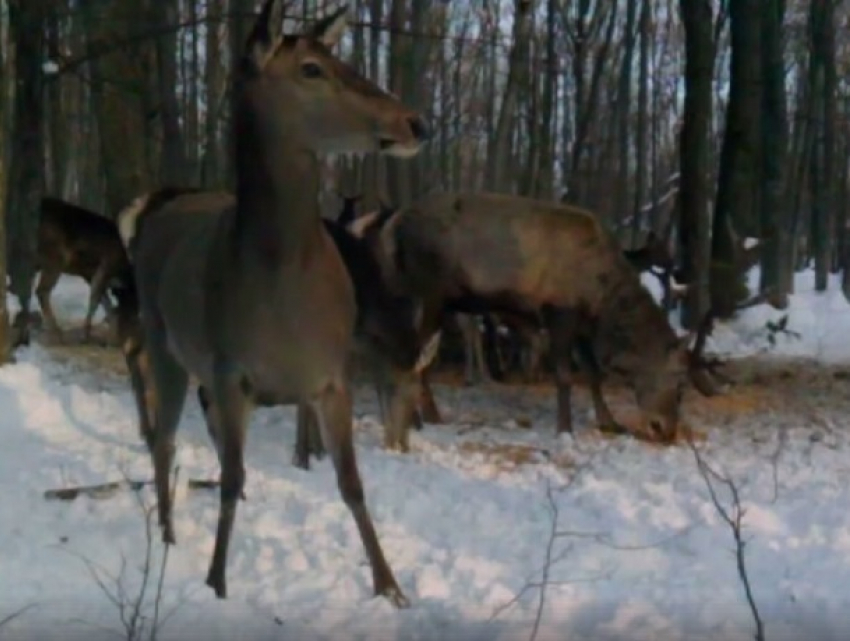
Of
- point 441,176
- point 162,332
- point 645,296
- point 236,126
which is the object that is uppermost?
point 236,126

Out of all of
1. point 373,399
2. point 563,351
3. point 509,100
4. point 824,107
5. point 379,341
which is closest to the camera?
point 379,341

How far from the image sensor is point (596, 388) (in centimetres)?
1230

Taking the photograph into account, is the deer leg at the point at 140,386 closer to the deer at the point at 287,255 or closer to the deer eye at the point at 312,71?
the deer at the point at 287,255

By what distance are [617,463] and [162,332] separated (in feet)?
11.4

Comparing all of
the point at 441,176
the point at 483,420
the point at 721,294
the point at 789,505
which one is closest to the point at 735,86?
the point at 721,294

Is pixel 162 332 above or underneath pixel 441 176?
above

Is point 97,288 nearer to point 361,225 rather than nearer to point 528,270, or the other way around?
point 361,225

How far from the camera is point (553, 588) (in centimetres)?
625

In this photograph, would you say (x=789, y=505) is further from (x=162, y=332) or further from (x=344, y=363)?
(x=162, y=332)

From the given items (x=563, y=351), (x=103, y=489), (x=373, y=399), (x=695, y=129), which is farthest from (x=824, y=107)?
(x=103, y=489)

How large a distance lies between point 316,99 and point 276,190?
418 millimetres

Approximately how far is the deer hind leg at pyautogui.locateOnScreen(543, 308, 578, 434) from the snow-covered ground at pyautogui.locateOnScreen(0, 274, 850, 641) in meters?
0.19

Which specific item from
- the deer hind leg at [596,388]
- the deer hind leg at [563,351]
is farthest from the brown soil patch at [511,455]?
the deer hind leg at [596,388]

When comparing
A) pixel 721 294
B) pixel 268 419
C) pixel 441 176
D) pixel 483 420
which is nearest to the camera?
pixel 268 419
